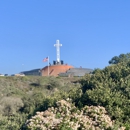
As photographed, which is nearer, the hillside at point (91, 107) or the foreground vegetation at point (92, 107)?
the hillside at point (91, 107)

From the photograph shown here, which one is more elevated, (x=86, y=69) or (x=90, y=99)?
(x=86, y=69)

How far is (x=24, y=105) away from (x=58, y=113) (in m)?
17.4

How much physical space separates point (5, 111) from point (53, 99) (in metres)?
14.0

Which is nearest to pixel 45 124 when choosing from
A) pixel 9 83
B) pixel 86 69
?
pixel 9 83

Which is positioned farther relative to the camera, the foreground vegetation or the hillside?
the foreground vegetation

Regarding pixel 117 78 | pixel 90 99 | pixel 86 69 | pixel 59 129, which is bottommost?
pixel 59 129

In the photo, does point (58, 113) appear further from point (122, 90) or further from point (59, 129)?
point (122, 90)

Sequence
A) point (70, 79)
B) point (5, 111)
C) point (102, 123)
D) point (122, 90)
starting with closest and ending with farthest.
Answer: point (102, 123) < point (122, 90) < point (5, 111) < point (70, 79)

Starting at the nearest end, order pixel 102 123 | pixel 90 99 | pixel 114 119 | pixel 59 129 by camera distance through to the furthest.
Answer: pixel 59 129 < pixel 102 123 < pixel 114 119 < pixel 90 99

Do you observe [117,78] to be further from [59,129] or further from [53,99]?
[59,129]

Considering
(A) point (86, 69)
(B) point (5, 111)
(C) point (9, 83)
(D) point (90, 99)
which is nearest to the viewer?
(D) point (90, 99)

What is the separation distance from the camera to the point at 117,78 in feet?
59.9

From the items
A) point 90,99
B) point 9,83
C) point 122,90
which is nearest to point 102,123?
point 90,99

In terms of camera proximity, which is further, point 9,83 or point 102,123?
point 9,83
